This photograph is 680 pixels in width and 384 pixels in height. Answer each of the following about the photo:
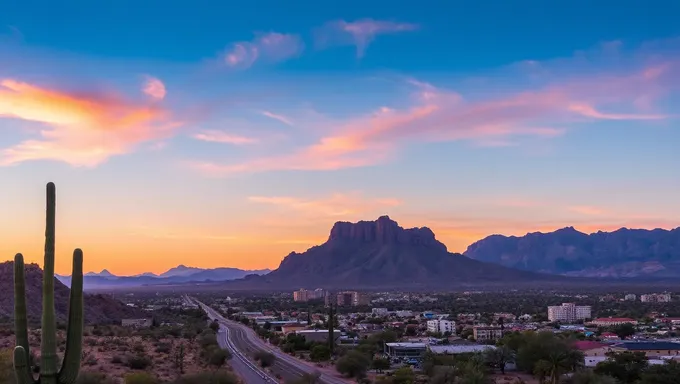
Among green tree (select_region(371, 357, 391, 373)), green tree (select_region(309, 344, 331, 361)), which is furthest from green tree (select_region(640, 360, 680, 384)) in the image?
green tree (select_region(309, 344, 331, 361))

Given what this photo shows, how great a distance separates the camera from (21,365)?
63.2 ft

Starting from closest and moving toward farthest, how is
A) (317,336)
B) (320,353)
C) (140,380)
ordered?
(140,380) < (320,353) < (317,336)

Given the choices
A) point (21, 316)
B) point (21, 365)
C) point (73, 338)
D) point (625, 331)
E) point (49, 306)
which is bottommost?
point (625, 331)

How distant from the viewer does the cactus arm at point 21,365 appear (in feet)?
63.1

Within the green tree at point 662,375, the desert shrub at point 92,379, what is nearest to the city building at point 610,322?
the green tree at point 662,375

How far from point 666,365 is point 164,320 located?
7810cm

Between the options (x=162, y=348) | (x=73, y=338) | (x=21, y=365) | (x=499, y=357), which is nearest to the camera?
(x=21, y=365)

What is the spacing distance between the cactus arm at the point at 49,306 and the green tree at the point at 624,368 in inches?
1792

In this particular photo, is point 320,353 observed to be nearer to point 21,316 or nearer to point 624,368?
point 624,368

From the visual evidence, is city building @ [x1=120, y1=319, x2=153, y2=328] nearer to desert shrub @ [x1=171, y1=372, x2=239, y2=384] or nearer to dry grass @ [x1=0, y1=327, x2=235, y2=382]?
dry grass @ [x1=0, y1=327, x2=235, y2=382]

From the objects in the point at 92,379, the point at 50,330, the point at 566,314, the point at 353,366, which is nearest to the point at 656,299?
the point at 566,314

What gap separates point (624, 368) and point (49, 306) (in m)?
48.6

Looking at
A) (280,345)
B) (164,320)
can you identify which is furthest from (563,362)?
(164,320)

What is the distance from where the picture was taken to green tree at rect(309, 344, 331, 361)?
246ft
